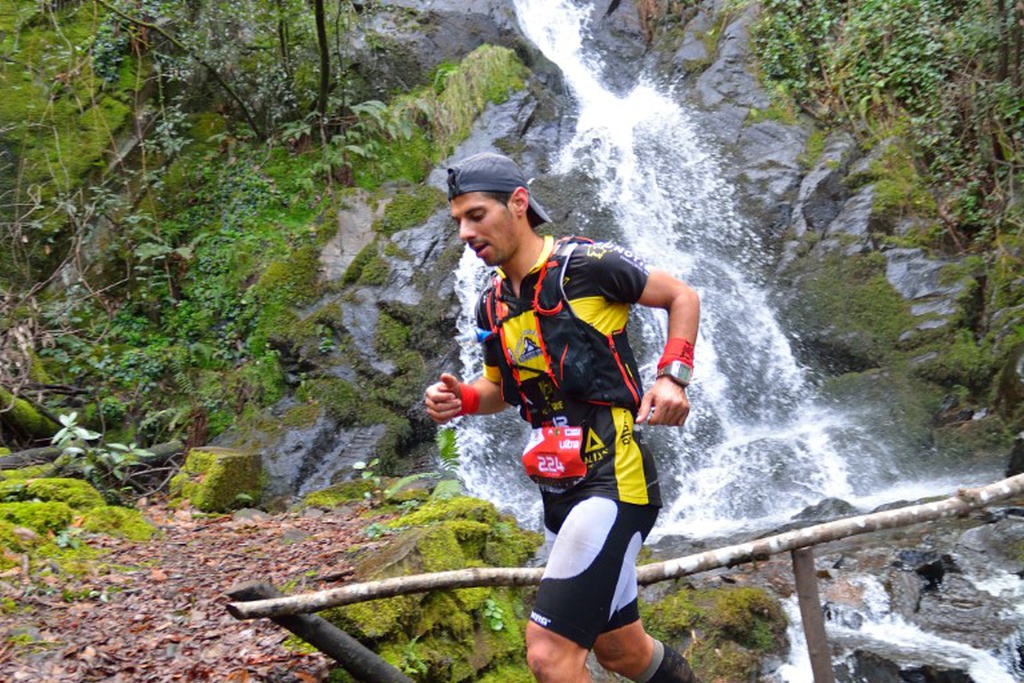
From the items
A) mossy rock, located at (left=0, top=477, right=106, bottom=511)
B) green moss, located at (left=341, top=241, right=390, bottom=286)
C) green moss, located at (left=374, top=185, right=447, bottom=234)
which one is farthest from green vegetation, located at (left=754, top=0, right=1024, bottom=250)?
mossy rock, located at (left=0, top=477, right=106, bottom=511)

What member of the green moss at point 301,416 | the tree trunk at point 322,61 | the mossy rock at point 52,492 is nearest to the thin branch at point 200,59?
the tree trunk at point 322,61

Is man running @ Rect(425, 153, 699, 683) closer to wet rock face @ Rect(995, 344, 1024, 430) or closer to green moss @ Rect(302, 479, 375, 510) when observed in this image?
green moss @ Rect(302, 479, 375, 510)

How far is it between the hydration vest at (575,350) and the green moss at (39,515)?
13.8 ft

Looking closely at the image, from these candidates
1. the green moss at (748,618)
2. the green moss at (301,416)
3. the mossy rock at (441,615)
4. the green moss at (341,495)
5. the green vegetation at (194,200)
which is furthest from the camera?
the green vegetation at (194,200)

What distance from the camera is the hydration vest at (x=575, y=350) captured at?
3221mm

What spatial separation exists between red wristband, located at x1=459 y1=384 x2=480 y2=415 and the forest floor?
1.41 m

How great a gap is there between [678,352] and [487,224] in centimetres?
83

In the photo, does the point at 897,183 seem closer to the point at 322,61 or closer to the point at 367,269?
the point at 367,269

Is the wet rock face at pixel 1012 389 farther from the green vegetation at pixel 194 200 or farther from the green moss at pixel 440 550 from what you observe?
the green moss at pixel 440 550

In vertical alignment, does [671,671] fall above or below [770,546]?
below

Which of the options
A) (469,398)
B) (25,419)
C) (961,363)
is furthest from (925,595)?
(25,419)

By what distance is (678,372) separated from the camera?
3.14 m

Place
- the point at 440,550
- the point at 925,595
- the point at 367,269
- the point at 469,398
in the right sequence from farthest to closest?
the point at 367,269 → the point at 925,595 → the point at 440,550 → the point at 469,398

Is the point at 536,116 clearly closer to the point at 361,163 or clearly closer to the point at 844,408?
the point at 361,163
